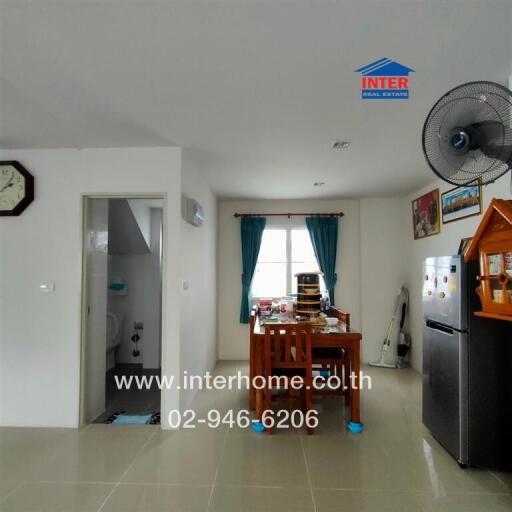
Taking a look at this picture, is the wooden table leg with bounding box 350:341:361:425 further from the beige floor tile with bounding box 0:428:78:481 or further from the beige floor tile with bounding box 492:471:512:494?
the beige floor tile with bounding box 0:428:78:481

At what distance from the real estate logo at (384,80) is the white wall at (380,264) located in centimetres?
278

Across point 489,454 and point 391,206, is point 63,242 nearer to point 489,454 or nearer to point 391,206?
point 489,454

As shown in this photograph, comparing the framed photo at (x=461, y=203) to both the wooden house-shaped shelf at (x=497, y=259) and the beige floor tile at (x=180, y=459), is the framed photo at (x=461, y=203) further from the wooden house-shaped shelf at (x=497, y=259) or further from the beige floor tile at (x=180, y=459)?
the beige floor tile at (x=180, y=459)

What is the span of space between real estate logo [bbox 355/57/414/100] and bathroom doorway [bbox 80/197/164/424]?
1820mm

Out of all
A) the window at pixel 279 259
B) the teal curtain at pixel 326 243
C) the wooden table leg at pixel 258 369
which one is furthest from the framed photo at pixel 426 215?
the wooden table leg at pixel 258 369

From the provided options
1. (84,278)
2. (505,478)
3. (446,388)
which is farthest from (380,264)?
(84,278)

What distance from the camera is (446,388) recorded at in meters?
2.21

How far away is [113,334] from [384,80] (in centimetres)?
406

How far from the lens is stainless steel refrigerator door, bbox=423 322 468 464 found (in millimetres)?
2055

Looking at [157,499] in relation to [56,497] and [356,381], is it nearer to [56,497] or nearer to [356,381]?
[56,497]

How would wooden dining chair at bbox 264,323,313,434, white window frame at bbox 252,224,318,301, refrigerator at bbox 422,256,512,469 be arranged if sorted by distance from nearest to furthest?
1. refrigerator at bbox 422,256,512,469
2. wooden dining chair at bbox 264,323,313,434
3. white window frame at bbox 252,224,318,301

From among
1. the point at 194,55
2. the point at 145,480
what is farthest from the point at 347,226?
the point at 145,480

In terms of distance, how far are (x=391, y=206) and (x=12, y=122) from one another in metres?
4.37

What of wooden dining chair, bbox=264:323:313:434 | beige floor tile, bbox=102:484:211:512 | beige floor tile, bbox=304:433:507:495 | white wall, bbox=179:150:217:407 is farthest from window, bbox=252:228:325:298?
beige floor tile, bbox=102:484:211:512
